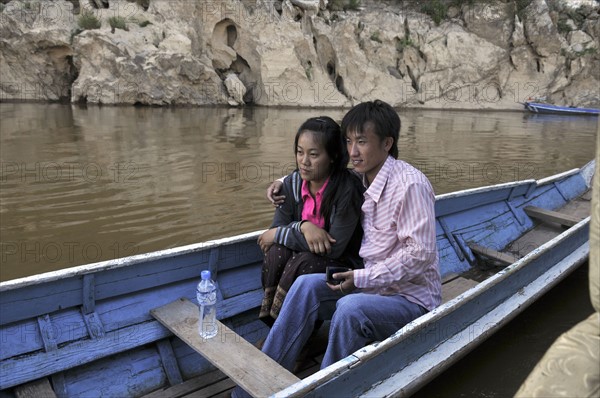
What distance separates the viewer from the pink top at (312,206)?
108 inches

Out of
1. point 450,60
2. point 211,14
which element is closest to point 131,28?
point 211,14

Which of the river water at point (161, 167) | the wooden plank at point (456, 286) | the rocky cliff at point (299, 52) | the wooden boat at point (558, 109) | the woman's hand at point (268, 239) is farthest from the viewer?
the wooden boat at point (558, 109)

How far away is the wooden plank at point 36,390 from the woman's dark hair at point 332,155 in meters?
1.72

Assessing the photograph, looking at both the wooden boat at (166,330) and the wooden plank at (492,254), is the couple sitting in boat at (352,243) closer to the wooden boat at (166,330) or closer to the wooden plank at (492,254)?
the wooden boat at (166,330)

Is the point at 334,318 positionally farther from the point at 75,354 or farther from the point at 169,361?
the point at 75,354

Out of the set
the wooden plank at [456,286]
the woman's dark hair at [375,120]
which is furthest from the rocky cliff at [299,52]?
the woman's dark hair at [375,120]

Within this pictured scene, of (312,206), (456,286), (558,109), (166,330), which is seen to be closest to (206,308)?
(166,330)

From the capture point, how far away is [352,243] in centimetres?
275

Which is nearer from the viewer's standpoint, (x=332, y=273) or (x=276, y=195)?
(x=332, y=273)

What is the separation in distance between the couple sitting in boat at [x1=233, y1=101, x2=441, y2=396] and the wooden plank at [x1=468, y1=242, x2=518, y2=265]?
2173 mm

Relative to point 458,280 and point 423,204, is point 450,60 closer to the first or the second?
point 458,280

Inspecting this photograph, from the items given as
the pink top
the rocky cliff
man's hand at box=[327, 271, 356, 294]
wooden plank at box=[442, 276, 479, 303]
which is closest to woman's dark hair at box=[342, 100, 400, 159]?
the pink top

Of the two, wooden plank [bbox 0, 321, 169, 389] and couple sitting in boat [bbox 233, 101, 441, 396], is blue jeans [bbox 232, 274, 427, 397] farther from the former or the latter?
wooden plank [bbox 0, 321, 169, 389]

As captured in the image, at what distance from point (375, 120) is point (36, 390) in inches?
88.1
